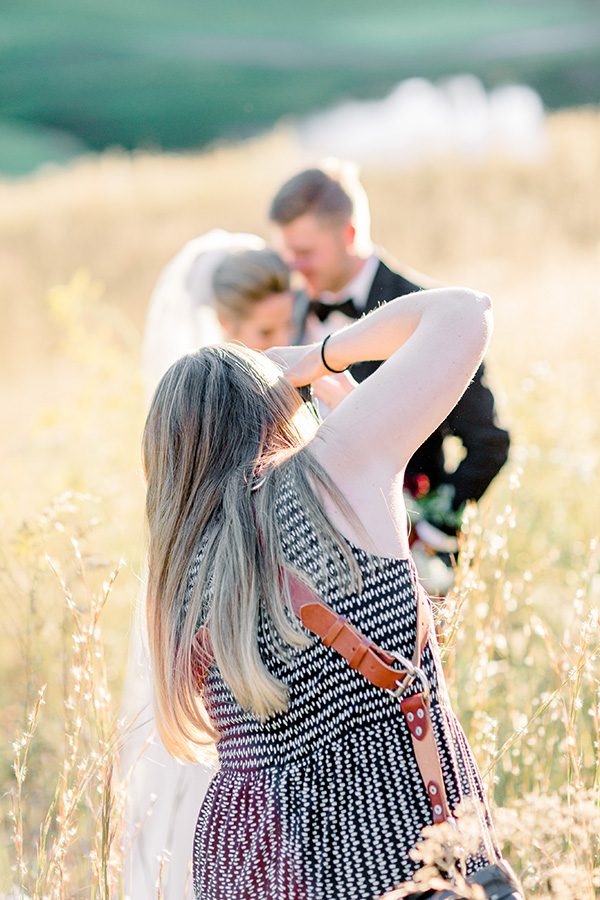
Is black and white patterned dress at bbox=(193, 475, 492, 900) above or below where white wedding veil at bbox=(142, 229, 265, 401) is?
below

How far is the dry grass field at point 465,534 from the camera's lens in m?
1.81

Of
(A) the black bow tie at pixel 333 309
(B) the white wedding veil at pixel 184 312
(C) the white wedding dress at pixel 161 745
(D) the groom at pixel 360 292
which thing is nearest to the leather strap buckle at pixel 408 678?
(C) the white wedding dress at pixel 161 745

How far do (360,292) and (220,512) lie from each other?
1.87 meters

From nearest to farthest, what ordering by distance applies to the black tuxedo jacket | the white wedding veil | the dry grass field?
the dry grass field → the black tuxedo jacket → the white wedding veil

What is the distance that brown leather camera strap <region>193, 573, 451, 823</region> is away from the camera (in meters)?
1.47

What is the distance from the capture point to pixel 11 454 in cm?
625

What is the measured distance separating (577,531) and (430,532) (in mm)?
1177

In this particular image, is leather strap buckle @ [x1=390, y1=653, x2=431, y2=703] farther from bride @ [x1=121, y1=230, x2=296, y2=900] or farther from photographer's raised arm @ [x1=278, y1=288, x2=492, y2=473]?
bride @ [x1=121, y1=230, x2=296, y2=900]

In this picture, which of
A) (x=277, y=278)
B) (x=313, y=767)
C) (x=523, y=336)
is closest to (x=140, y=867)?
(x=313, y=767)

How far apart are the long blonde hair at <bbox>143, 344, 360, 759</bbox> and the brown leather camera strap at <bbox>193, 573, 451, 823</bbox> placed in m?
0.04

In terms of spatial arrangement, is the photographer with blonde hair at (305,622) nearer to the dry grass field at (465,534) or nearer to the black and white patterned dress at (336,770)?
the black and white patterned dress at (336,770)

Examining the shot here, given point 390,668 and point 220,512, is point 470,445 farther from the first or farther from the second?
point 390,668

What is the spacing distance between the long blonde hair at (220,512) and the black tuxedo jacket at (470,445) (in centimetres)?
139

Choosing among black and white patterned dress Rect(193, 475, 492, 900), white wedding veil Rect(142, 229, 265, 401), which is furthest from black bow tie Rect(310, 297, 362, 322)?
black and white patterned dress Rect(193, 475, 492, 900)
